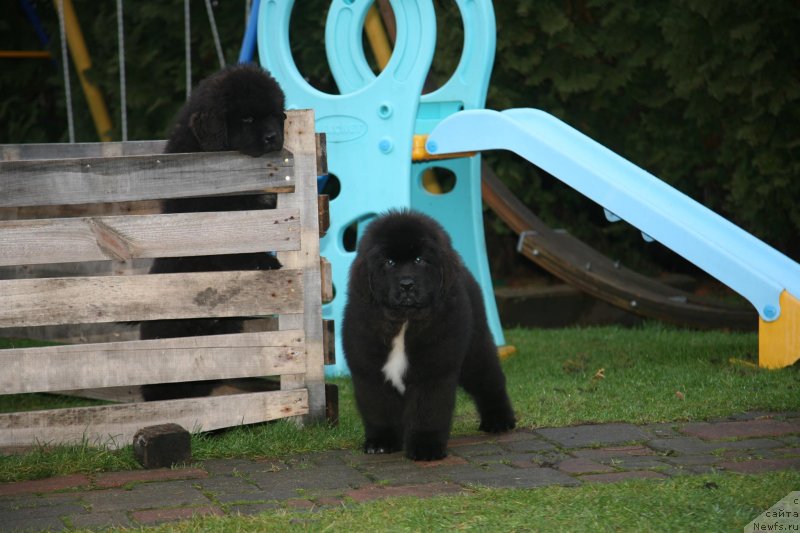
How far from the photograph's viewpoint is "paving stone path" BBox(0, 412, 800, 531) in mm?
3523

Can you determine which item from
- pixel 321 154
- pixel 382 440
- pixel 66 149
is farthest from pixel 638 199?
pixel 66 149

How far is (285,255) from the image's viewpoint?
4.68 m

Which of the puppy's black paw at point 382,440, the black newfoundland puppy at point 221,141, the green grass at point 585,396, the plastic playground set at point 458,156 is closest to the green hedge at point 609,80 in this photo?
the plastic playground set at point 458,156

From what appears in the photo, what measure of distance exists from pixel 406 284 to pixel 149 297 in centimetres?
115

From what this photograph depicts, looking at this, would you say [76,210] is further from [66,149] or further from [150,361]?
[150,361]

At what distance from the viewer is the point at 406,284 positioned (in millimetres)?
4031

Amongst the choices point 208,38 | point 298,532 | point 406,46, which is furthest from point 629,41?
point 298,532

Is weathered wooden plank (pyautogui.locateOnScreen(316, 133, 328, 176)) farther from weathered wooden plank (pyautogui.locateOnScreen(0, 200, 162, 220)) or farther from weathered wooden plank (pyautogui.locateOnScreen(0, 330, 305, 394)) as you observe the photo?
weathered wooden plank (pyautogui.locateOnScreen(0, 200, 162, 220))

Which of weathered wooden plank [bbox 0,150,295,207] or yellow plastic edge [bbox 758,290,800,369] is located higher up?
weathered wooden plank [bbox 0,150,295,207]

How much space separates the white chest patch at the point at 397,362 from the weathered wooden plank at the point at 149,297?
64 centimetres

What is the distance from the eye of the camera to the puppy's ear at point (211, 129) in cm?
494

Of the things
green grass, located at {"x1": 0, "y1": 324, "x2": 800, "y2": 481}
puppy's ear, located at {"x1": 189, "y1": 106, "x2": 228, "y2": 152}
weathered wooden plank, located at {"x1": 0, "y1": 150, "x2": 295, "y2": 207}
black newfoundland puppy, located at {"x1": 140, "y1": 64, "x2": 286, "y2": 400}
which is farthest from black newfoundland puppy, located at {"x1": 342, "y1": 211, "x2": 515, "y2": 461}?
puppy's ear, located at {"x1": 189, "y1": 106, "x2": 228, "y2": 152}

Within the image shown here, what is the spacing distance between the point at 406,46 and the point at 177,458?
316cm

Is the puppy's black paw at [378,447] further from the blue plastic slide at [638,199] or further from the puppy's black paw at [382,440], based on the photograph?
the blue plastic slide at [638,199]
